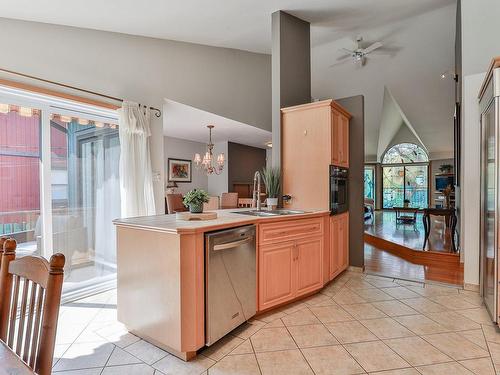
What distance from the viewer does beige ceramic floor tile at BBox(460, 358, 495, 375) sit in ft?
5.77

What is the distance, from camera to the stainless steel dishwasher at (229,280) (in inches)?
77.9

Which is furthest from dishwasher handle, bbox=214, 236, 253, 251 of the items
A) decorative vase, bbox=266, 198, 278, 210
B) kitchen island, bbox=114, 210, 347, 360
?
decorative vase, bbox=266, 198, 278, 210

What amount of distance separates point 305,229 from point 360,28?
11.8ft

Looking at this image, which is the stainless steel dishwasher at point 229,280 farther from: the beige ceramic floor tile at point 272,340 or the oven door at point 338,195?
the oven door at point 338,195

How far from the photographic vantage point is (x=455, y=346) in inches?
80.6

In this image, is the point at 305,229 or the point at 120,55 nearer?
the point at 305,229

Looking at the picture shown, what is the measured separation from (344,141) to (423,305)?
198 cm

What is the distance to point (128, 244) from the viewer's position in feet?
7.21

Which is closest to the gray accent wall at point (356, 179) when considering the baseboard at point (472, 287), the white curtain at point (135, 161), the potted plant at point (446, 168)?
the baseboard at point (472, 287)

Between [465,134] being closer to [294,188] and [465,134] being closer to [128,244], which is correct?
[294,188]

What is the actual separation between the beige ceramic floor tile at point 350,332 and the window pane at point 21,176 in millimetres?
2868

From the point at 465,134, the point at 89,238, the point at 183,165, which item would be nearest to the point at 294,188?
the point at 465,134

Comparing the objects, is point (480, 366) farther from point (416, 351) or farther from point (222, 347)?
point (222, 347)

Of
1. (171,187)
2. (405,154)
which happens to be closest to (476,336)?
(171,187)
